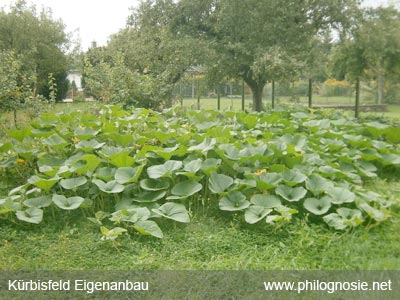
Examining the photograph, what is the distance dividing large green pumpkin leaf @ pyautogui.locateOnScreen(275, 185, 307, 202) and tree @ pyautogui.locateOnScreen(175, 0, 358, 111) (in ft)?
16.6

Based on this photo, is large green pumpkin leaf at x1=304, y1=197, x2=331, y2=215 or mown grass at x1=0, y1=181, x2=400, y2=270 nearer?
mown grass at x1=0, y1=181, x2=400, y2=270

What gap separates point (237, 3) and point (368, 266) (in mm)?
7308

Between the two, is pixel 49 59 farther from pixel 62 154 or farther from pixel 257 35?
pixel 62 154

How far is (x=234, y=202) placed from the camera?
3.54 metres

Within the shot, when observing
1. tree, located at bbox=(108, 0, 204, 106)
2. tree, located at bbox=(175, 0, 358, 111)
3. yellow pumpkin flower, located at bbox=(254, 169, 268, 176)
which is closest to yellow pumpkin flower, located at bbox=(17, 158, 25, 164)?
yellow pumpkin flower, located at bbox=(254, 169, 268, 176)

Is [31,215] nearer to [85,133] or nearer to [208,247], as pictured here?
[208,247]

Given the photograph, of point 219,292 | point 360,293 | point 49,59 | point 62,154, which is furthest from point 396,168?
point 49,59

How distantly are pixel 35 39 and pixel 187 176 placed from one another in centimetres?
1401

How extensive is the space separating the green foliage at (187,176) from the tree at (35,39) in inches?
364

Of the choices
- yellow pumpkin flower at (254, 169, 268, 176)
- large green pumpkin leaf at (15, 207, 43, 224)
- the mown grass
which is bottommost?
the mown grass

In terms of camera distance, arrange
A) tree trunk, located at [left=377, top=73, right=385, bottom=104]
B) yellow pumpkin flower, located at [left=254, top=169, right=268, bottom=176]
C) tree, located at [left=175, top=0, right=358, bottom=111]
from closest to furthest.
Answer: yellow pumpkin flower, located at [left=254, top=169, right=268, bottom=176] < tree, located at [left=175, top=0, right=358, bottom=111] < tree trunk, located at [left=377, top=73, right=385, bottom=104]

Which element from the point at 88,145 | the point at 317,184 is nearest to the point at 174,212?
the point at 317,184

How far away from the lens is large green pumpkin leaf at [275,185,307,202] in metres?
3.51

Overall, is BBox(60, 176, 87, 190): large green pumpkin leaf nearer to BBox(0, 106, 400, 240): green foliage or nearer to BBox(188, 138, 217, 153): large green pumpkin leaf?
BBox(0, 106, 400, 240): green foliage
